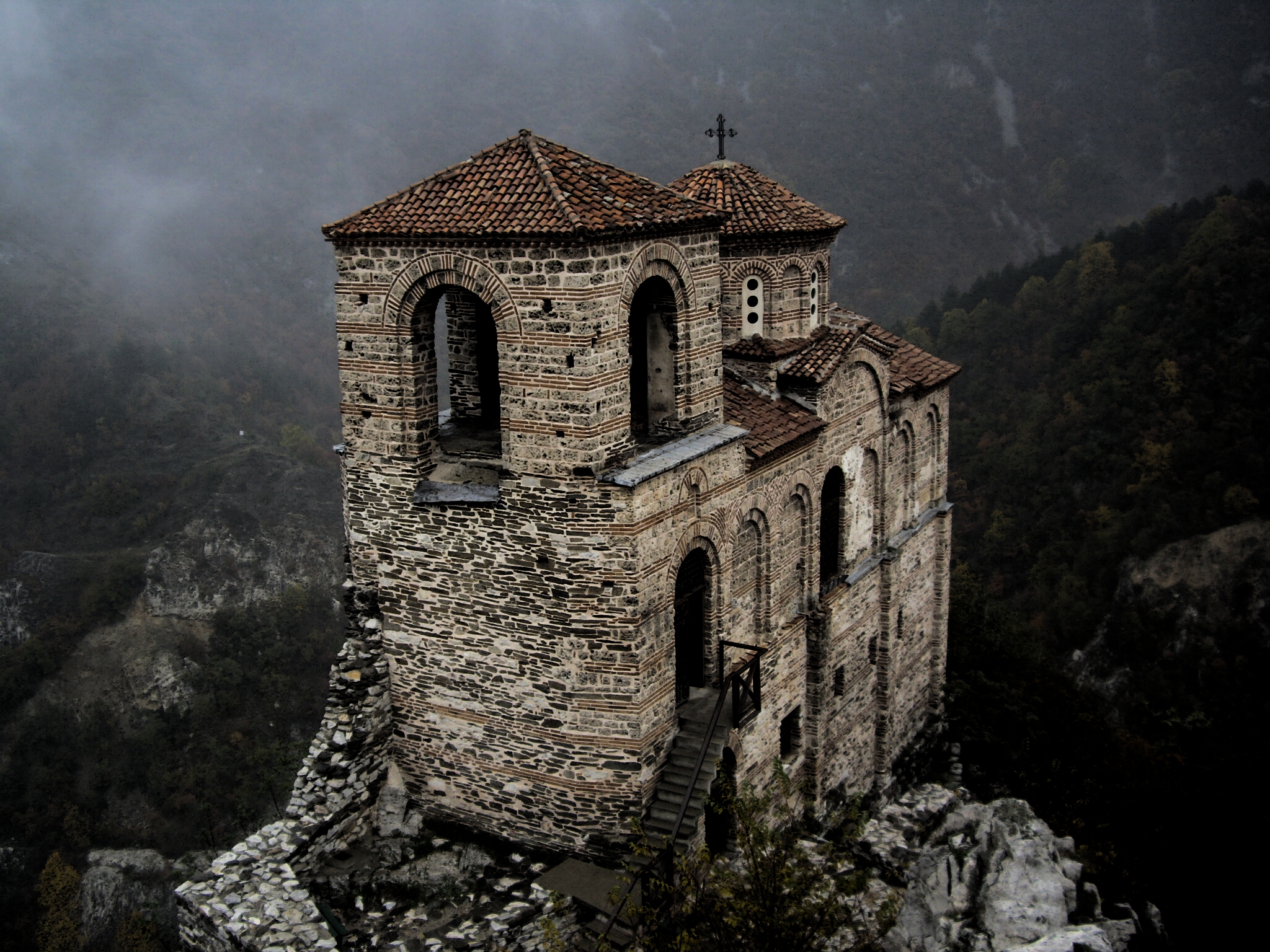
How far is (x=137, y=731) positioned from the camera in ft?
134

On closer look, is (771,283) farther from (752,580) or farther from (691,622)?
(691,622)

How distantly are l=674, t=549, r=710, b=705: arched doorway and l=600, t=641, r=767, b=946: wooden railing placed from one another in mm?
330

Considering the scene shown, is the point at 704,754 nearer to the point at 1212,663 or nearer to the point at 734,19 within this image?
the point at 1212,663

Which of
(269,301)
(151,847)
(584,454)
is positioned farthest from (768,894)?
(269,301)

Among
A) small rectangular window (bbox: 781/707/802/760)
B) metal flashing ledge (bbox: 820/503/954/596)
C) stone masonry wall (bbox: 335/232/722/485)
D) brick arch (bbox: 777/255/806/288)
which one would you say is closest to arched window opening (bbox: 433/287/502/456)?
stone masonry wall (bbox: 335/232/722/485)

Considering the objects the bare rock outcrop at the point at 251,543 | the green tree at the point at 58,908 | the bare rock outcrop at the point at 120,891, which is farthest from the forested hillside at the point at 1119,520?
the bare rock outcrop at the point at 251,543

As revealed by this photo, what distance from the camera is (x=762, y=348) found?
18359 mm

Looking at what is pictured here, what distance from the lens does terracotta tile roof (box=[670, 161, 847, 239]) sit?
18.7 meters

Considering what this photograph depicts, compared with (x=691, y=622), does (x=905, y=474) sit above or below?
above

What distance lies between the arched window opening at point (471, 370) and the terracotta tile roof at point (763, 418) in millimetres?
3506

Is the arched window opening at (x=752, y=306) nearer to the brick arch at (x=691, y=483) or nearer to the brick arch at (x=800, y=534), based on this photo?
the brick arch at (x=800, y=534)

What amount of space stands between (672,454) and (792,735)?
263 inches

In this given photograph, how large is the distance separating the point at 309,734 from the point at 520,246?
3291 cm

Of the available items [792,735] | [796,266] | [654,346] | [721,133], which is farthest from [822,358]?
[792,735]
